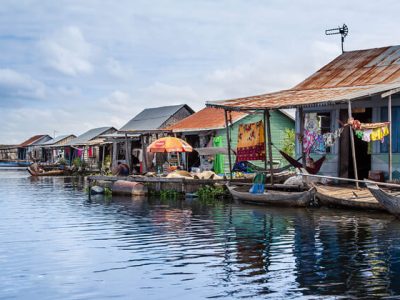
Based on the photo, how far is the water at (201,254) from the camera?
9320 millimetres

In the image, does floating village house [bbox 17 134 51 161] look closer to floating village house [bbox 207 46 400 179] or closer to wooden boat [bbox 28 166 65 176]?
wooden boat [bbox 28 166 65 176]

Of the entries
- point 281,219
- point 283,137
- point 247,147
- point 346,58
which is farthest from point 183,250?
point 283,137

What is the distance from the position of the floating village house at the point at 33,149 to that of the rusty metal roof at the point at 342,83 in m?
54.5

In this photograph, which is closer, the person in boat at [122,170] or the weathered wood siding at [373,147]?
the weathered wood siding at [373,147]

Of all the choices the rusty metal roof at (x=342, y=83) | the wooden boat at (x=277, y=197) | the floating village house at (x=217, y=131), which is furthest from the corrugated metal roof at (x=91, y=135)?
the wooden boat at (x=277, y=197)

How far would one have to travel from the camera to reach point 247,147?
75.8 ft

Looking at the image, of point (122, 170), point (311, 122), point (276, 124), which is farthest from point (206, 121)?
point (311, 122)

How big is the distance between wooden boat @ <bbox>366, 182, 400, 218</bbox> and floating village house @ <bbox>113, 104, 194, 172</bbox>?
60.8ft

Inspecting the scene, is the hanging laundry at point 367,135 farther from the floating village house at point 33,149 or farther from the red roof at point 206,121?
the floating village house at point 33,149

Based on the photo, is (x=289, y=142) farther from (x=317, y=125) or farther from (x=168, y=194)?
(x=317, y=125)

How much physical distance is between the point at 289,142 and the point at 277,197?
12561 millimetres

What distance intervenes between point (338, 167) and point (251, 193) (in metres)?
3.57

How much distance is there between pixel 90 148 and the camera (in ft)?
170

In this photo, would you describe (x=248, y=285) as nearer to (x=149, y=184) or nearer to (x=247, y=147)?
(x=247, y=147)
